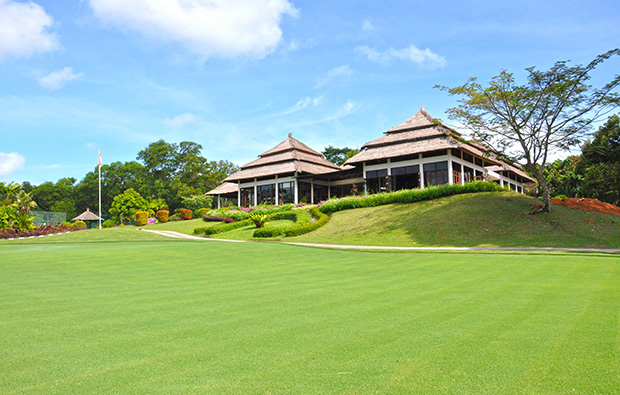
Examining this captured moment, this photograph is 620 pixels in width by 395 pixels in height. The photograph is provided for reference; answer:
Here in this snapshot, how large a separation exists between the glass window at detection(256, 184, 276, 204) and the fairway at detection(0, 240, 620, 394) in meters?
32.0

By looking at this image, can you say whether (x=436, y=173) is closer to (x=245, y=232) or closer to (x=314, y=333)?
(x=245, y=232)

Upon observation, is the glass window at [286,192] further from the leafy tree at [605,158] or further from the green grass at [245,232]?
the leafy tree at [605,158]

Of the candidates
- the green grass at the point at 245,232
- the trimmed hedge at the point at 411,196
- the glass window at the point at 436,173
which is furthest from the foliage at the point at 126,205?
the glass window at the point at 436,173

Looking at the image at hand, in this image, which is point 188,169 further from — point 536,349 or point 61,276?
point 536,349

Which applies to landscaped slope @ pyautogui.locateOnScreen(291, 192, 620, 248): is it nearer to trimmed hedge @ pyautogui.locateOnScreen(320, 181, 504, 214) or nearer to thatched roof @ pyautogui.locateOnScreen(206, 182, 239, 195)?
trimmed hedge @ pyautogui.locateOnScreen(320, 181, 504, 214)

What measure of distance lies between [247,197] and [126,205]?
16276 millimetres

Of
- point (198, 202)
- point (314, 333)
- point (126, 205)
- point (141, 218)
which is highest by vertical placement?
point (198, 202)

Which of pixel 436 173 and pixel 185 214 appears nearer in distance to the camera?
pixel 436 173

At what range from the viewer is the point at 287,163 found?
39469mm

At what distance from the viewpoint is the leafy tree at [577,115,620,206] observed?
24397 millimetres

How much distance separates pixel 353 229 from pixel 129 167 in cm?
5848

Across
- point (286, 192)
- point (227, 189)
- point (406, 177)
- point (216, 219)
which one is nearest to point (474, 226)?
point (406, 177)

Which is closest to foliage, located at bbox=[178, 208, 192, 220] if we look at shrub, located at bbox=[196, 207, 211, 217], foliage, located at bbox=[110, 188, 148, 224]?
shrub, located at bbox=[196, 207, 211, 217]

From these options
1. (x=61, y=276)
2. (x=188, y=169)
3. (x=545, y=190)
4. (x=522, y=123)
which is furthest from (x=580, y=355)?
(x=188, y=169)
